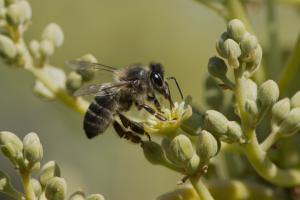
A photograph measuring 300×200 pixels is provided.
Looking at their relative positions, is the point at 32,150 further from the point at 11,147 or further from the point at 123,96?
the point at 123,96

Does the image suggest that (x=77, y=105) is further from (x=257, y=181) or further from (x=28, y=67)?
(x=257, y=181)

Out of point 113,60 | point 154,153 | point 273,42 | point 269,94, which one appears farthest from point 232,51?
point 113,60

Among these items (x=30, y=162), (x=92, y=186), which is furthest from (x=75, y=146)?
(x=30, y=162)

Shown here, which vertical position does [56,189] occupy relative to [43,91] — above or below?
below

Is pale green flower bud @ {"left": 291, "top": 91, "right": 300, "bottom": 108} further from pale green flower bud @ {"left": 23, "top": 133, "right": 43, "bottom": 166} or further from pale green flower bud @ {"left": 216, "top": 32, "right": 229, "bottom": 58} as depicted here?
pale green flower bud @ {"left": 23, "top": 133, "right": 43, "bottom": 166}

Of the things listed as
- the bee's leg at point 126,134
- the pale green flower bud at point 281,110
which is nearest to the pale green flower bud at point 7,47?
the bee's leg at point 126,134

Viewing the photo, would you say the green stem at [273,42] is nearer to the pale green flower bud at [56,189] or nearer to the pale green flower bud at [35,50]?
the pale green flower bud at [35,50]

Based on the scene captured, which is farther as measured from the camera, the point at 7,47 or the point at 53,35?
the point at 53,35

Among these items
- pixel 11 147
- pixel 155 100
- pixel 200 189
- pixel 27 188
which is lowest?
pixel 200 189
